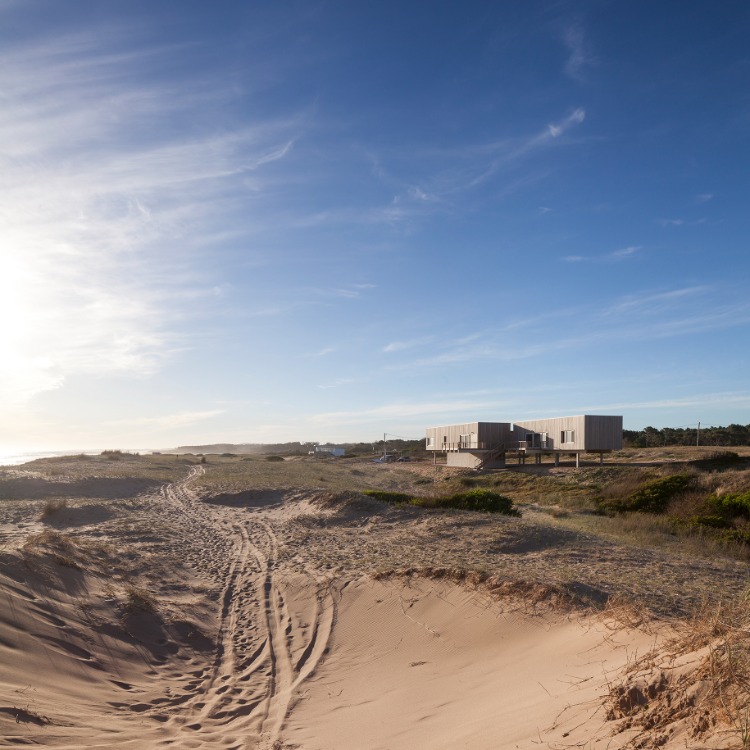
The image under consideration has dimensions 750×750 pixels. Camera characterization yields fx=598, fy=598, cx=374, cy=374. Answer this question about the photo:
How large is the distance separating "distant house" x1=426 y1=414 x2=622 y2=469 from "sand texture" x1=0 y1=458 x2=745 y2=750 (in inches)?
1137

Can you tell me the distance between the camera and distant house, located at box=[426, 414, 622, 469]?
41875 millimetres

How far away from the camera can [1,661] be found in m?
6.50

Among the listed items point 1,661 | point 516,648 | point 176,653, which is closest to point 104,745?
point 1,661

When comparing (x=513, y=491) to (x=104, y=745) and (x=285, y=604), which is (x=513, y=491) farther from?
(x=104, y=745)

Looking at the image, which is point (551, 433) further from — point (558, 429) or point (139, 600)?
point (139, 600)

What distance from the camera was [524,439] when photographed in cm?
4897

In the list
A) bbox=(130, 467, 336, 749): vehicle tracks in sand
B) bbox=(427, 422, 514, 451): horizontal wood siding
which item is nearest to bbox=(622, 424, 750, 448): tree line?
bbox=(427, 422, 514, 451): horizontal wood siding

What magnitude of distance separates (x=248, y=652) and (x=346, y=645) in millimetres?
1447

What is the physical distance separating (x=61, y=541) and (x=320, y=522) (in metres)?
8.35

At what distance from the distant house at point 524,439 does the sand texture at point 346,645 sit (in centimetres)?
2888

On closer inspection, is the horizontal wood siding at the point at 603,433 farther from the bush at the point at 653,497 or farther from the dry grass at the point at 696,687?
the dry grass at the point at 696,687

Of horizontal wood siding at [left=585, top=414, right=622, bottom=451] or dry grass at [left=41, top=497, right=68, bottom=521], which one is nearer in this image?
dry grass at [left=41, top=497, right=68, bottom=521]

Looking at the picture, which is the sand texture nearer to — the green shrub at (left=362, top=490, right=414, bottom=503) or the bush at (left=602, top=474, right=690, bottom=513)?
the green shrub at (left=362, top=490, right=414, bottom=503)

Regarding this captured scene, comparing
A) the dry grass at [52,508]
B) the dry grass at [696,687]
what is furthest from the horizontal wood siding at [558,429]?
A: the dry grass at [696,687]
